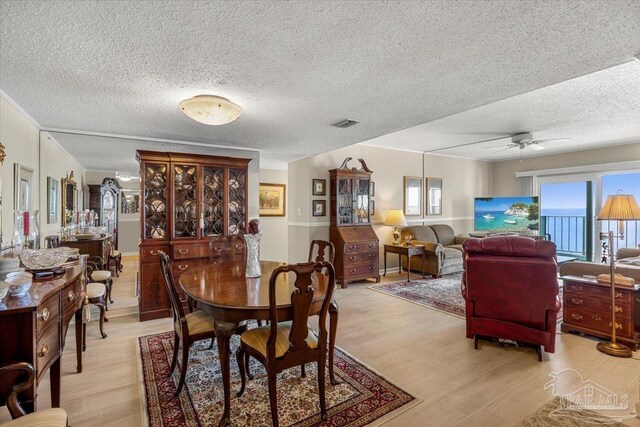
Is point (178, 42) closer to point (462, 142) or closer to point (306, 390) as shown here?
point (306, 390)

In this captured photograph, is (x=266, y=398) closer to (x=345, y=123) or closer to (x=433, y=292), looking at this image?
(x=345, y=123)

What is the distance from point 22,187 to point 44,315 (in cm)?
199

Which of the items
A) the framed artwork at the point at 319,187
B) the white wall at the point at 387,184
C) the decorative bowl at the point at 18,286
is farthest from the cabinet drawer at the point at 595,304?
the decorative bowl at the point at 18,286

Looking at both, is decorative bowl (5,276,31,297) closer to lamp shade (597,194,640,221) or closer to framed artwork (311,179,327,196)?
framed artwork (311,179,327,196)

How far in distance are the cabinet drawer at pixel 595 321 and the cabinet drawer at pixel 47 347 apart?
14.2ft

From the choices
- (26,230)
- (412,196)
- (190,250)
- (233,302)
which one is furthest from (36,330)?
(412,196)

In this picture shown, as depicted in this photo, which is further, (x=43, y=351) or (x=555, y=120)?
(x=555, y=120)

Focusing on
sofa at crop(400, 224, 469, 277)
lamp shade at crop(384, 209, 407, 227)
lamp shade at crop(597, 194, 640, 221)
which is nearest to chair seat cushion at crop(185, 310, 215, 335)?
lamp shade at crop(597, 194, 640, 221)

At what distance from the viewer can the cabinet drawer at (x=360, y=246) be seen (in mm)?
5135

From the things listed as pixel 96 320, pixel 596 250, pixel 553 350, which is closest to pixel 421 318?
pixel 553 350

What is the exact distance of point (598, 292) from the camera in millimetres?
3018

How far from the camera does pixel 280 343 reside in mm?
1933

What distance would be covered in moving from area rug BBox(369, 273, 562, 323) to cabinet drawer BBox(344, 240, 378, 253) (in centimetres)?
64

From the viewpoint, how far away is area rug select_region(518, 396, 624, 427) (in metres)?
1.86
